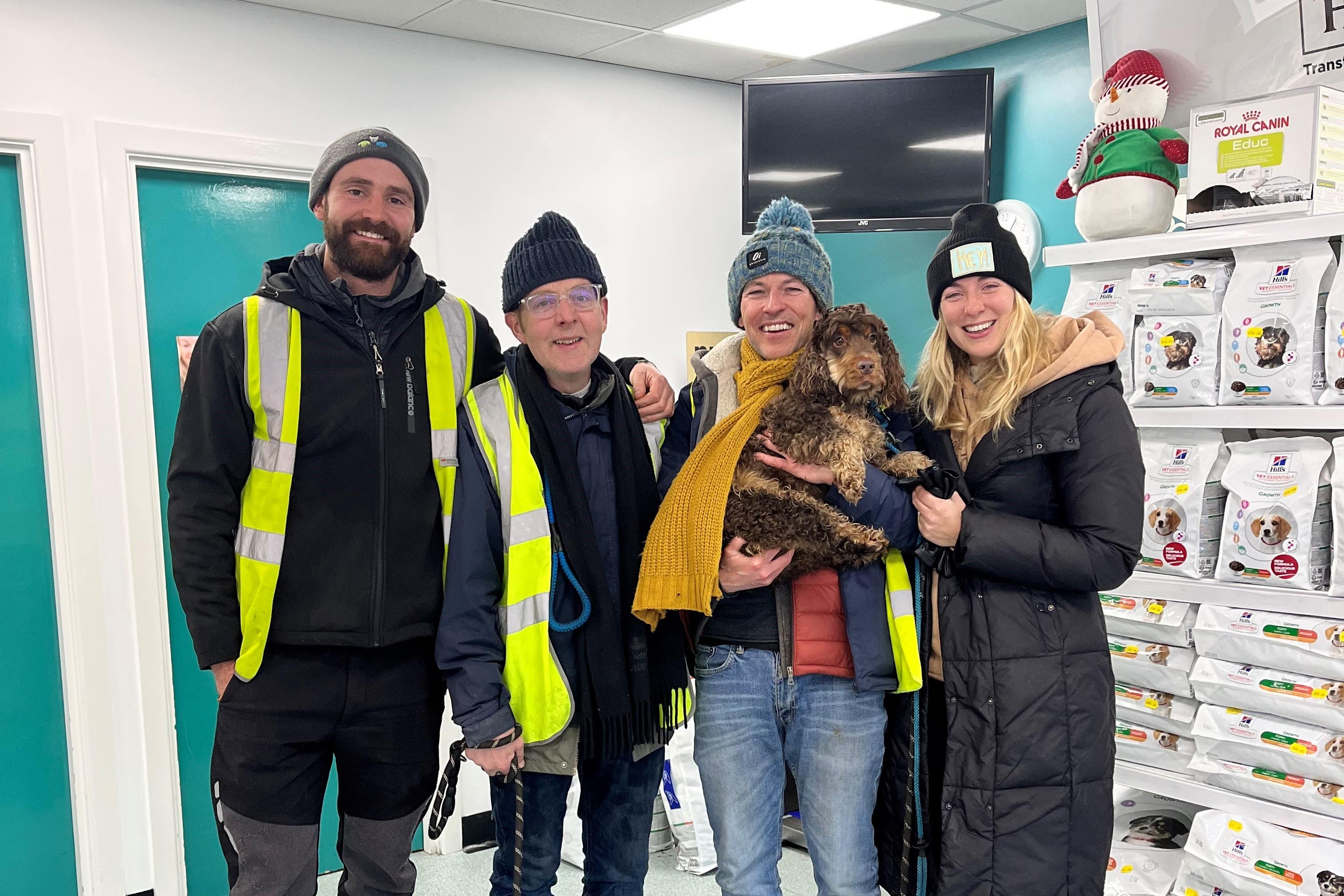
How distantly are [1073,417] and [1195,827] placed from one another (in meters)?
1.34

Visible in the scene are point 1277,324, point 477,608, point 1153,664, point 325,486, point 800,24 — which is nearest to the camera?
point 477,608

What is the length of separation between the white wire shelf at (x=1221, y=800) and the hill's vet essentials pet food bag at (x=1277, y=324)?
96cm

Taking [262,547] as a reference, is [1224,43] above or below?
above

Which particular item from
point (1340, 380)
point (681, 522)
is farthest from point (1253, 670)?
point (681, 522)

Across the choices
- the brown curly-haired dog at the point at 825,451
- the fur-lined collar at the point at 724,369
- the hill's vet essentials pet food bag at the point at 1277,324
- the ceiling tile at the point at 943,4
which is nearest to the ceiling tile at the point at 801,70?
the ceiling tile at the point at 943,4

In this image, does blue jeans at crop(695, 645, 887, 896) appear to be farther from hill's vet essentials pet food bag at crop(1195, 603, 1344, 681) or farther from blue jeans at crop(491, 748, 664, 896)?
hill's vet essentials pet food bag at crop(1195, 603, 1344, 681)

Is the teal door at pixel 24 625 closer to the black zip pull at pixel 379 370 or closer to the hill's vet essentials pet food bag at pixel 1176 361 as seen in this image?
the black zip pull at pixel 379 370

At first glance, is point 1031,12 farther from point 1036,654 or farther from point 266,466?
point 266,466

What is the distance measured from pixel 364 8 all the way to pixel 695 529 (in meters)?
2.48

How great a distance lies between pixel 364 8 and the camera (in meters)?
3.29

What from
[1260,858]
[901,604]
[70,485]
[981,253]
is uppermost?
[981,253]

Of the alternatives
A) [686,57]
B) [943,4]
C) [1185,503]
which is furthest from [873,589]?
[686,57]

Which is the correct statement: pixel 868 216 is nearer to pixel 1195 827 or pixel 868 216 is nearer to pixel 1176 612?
pixel 1176 612

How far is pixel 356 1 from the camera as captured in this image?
322 centimetres
